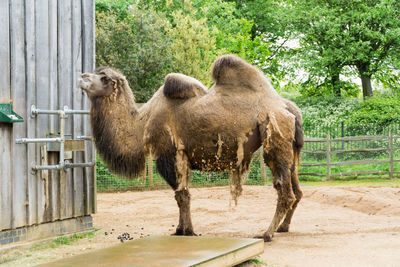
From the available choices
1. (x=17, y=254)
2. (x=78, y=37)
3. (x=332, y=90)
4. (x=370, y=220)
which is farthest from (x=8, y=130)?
(x=332, y=90)

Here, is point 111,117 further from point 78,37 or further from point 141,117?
point 78,37

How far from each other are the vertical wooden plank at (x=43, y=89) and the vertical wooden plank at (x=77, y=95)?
520 mm

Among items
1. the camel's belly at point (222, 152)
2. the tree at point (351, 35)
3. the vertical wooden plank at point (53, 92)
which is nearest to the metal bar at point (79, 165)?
the vertical wooden plank at point (53, 92)

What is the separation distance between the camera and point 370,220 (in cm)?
804

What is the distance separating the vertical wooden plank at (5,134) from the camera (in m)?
5.56

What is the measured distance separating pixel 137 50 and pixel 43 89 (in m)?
11.6

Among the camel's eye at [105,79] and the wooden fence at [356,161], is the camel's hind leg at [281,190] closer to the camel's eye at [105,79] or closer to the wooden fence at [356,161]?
the camel's eye at [105,79]

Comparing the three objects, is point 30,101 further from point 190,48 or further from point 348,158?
point 348,158

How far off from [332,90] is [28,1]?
2433 centimetres

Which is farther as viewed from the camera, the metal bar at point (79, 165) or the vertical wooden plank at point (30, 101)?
the metal bar at point (79, 165)

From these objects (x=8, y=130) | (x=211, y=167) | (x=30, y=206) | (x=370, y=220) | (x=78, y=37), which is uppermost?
(x=78, y=37)

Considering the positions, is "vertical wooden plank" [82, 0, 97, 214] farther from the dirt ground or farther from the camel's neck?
the camel's neck

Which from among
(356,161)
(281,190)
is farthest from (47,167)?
(356,161)

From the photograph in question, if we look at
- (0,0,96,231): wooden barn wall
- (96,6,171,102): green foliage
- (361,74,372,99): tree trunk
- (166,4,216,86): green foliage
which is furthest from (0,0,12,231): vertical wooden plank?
(361,74,372,99): tree trunk
